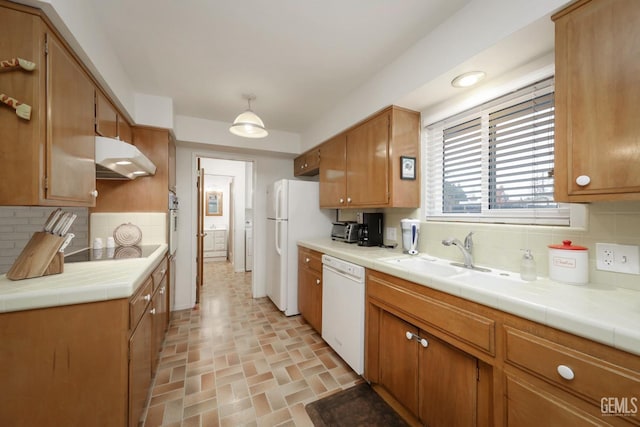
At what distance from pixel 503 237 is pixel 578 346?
2.83 ft

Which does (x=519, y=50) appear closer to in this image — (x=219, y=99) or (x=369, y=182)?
(x=369, y=182)

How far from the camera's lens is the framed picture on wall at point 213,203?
6520 millimetres

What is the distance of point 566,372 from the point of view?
0.81 metres

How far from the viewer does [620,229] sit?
1136 millimetres

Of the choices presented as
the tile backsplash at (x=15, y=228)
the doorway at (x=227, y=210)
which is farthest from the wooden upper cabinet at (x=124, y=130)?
the doorway at (x=227, y=210)

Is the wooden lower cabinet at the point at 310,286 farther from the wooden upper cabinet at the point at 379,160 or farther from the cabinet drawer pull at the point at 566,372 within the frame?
the cabinet drawer pull at the point at 566,372

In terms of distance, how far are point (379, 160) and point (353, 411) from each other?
74.9 inches

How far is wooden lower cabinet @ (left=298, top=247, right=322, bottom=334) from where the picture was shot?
2457 millimetres

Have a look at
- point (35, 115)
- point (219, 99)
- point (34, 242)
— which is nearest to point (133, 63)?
point (219, 99)

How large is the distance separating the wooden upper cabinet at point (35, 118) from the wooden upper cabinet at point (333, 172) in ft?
7.02

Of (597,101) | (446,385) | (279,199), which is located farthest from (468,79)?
(279,199)

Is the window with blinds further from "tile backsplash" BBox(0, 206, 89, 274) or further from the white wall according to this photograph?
"tile backsplash" BBox(0, 206, 89, 274)

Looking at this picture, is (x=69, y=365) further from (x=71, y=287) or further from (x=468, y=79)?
(x=468, y=79)

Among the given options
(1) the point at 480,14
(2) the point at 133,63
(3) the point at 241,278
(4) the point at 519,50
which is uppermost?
(2) the point at 133,63
